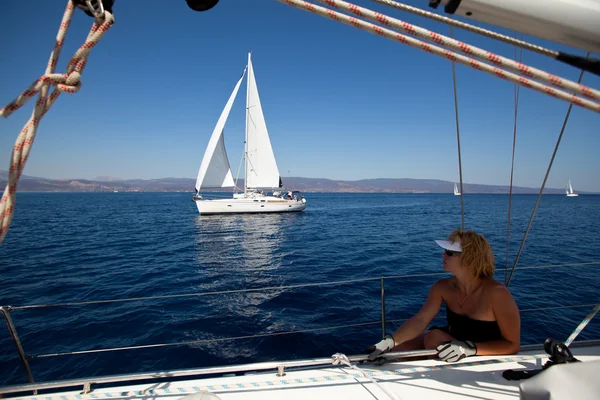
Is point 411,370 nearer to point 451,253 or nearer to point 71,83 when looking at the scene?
point 451,253

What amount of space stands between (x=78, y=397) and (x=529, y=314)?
8.90 m

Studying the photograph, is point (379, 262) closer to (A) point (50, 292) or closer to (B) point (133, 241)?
(A) point (50, 292)

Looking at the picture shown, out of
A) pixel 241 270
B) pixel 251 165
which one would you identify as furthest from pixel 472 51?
pixel 251 165

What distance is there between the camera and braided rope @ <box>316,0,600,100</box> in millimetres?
1062

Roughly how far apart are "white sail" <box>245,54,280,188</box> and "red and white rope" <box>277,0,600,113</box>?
34021 millimetres

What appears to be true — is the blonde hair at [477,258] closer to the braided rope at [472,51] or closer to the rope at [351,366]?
the rope at [351,366]

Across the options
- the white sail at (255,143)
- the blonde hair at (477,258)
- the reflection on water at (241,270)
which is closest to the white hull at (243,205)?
the white sail at (255,143)

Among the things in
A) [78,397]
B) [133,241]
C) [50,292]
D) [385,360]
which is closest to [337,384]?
[385,360]

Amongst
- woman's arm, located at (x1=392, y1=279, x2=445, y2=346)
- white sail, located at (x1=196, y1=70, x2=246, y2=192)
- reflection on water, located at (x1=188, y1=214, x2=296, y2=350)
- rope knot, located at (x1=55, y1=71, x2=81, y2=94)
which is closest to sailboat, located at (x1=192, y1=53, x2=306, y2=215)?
white sail, located at (x1=196, y1=70, x2=246, y2=192)

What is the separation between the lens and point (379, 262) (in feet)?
41.3

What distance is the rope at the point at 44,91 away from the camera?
45.4 inches

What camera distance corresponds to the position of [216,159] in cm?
3503

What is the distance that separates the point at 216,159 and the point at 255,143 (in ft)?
17.5

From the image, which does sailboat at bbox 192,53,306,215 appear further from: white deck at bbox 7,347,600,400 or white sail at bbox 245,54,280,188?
white deck at bbox 7,347,600,400
